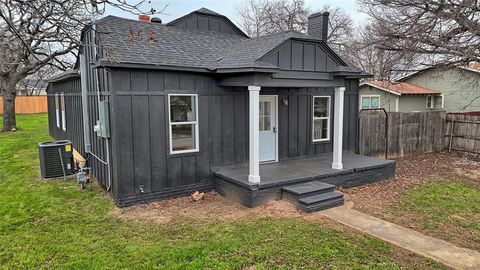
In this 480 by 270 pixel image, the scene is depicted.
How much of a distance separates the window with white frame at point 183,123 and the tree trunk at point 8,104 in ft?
52.6

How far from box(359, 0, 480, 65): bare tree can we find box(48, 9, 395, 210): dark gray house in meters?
5.81

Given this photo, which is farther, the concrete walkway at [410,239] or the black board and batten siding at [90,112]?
the black board and batten siding at [90,112]

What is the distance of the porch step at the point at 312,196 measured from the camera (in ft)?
20.5

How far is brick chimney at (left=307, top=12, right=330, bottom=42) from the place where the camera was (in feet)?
31.2

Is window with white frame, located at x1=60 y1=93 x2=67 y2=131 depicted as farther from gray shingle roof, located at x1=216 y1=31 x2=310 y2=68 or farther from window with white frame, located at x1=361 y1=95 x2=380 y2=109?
window with white frame, located at x1=361 y1=95 x2=380 y2=109

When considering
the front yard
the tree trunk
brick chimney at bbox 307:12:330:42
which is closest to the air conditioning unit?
the front yard

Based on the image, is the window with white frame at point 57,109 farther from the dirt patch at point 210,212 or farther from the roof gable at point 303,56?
the roof gable at point 303,56

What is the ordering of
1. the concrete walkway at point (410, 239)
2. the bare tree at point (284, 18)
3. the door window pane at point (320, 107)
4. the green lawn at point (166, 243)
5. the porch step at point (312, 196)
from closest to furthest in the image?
the green lawn at point (166, 243)
the concrete walkway at point (410, 239)
the porch step at point (312, 196)
the door window pane at point (320, 107)
the bare tree at point (284, 18)

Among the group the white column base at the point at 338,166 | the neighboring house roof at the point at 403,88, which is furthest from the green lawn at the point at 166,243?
the neighboring house roof at the point at 403,88

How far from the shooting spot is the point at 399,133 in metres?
11.6

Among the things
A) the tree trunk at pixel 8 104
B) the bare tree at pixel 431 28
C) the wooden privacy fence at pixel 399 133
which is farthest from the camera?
the tree trunk at pixel 8 104

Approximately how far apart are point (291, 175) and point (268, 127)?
5.71 feet

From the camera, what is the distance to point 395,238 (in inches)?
198

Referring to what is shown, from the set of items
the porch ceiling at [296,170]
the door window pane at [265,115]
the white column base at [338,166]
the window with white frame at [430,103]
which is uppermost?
the window with white frame at [430,103]
